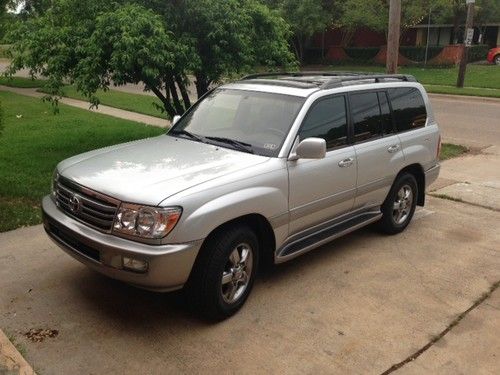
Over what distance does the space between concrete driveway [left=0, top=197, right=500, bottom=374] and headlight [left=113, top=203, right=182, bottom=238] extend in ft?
2.58

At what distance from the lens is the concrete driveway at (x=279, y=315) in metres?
→ 3.50

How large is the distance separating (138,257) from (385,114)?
124 inches

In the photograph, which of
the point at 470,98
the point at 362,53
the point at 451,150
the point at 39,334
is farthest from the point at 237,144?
the point at 362,53

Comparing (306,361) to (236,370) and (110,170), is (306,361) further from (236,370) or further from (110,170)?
(110,170)

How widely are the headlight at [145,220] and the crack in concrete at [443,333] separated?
1688 millimetres

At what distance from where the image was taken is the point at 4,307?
4098mm

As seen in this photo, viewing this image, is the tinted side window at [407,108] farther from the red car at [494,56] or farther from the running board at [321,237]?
the red car at [494,56]

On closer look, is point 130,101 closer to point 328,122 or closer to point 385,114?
point 385,114

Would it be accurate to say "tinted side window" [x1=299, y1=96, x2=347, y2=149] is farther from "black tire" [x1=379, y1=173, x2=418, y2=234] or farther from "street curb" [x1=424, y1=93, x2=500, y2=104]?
"street curb" [x1=424, y1=93, x2=500, y2=104]

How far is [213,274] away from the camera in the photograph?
3736 mm

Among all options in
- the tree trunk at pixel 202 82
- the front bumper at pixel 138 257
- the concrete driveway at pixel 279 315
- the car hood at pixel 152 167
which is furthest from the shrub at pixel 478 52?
the front bumper at pixel 138 257

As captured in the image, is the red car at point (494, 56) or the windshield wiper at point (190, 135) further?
the red car at point (494, 56)

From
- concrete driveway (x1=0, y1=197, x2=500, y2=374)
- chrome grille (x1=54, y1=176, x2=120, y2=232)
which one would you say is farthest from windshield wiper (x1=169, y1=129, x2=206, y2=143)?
concrete driveway (x1=0, y1=197, x2=500, y2=374)

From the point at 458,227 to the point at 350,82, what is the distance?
2.28m
